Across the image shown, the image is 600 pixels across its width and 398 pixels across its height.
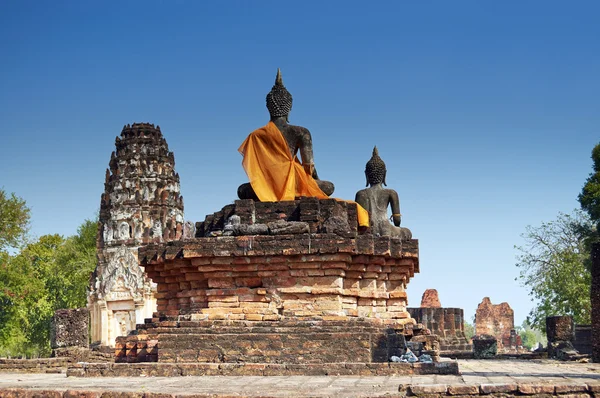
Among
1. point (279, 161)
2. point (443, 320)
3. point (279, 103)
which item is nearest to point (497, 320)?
point (443, 320)

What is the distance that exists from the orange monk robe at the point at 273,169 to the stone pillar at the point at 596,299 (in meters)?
8.12

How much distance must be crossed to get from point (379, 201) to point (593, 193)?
74.0ft

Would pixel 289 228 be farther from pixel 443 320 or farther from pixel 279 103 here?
pixel 443 320

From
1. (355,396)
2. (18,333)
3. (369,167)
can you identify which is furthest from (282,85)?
(18,333)

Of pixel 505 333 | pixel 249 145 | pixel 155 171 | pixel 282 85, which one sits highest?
pixel 155 171

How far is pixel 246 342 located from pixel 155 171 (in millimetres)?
38111

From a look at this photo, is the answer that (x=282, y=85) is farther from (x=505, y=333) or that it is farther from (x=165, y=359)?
(x=505, y=333)

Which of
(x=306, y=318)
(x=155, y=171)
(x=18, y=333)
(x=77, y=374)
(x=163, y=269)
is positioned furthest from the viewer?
(x=155, y=171)

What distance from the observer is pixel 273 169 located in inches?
541

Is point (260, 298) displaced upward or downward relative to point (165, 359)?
upward

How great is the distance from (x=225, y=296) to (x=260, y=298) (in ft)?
1.68

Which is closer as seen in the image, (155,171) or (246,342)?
(246,342)

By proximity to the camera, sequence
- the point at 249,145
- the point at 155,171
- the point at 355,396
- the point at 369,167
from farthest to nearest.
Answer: the point at 155,171 → the point at 369,167 → the point at 249,145 → the point at 355,396

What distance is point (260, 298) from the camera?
1215 cm
